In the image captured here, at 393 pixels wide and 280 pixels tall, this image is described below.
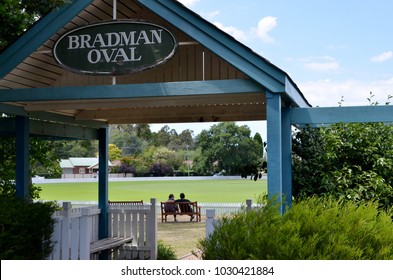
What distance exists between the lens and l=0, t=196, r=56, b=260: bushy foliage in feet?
24.9

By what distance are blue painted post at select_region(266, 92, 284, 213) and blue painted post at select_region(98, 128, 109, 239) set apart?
213 inches

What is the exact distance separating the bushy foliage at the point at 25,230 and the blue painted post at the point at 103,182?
3.38 m

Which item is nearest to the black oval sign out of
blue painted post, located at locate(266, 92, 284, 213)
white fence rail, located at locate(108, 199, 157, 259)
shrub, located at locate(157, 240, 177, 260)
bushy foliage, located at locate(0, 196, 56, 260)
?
blue painted post, located at locate(266, 92, 284, 213)

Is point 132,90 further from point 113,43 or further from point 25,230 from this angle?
point 25,230

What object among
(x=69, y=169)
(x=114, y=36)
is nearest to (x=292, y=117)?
(x=114, y=36)

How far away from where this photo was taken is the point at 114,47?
9.06m

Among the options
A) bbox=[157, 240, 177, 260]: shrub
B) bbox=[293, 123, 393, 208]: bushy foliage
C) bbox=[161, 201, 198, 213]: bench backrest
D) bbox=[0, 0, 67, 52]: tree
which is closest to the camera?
bbox=[293, 123, 393, 208]: bushy foliage

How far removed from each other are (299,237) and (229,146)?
79.0 metres

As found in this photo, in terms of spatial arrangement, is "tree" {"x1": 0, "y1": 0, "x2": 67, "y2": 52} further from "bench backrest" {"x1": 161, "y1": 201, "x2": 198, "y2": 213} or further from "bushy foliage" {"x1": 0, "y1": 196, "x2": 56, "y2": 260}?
"bench backrest" {"x1": 161, "y1": 201, "x2": 198, "y2": 213}

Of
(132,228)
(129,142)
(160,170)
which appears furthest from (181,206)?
(129,142)

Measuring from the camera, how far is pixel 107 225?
12.2m

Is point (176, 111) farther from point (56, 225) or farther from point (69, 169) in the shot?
point (69, 169)

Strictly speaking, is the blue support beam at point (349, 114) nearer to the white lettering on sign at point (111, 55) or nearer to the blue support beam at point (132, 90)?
the blue support beam at point (132, 90)

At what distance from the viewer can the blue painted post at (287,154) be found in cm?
926
